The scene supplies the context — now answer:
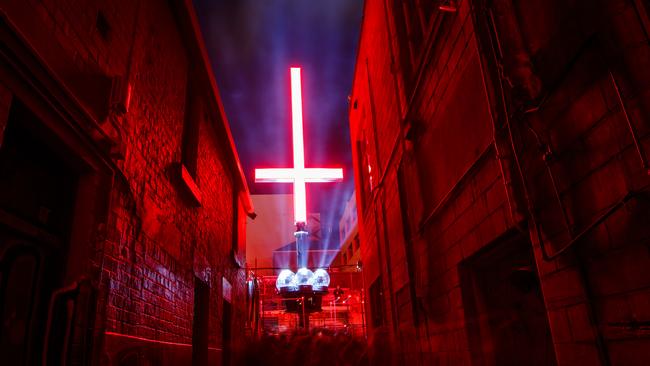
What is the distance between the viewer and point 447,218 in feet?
15.6

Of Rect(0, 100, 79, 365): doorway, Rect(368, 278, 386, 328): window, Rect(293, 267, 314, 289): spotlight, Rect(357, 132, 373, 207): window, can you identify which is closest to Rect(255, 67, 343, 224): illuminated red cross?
Rect(357, 132, 373, 207): window

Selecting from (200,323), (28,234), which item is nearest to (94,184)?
(28,234)

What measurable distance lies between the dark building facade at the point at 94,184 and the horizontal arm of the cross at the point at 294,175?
551 cm

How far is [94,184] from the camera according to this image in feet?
12.3

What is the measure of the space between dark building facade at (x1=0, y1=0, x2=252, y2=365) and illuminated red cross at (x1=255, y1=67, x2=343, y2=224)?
5.52 metres

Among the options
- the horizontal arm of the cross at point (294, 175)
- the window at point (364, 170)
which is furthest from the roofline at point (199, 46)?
the window at point (364, 170)

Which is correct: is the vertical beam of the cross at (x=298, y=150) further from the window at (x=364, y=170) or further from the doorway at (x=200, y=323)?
the doorway at (x=200, y=323)

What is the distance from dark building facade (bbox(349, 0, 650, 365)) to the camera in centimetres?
207

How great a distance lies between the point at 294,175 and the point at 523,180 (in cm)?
975

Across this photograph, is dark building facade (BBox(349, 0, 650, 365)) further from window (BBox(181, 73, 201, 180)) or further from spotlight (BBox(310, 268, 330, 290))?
spotlight (BBox(310, 268, 330, 290))

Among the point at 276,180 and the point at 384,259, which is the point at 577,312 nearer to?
the point at 384,259

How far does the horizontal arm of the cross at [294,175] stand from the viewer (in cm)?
1234

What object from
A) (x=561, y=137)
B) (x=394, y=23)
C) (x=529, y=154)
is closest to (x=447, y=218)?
(x=529, y=154)

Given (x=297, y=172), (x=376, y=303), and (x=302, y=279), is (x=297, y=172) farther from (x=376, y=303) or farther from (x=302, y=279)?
(x=376, y=303)
